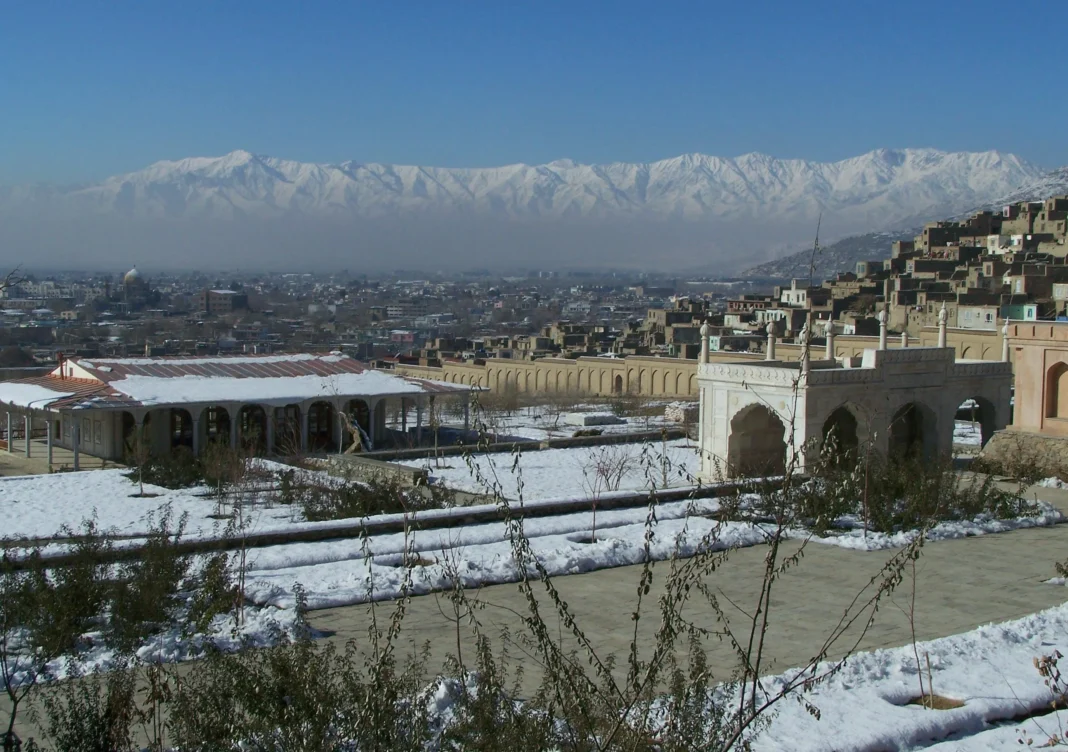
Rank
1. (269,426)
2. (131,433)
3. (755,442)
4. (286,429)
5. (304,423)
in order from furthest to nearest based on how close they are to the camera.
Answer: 1. (286,429)
2. (304,423)
3. (269,426)
4. (131,433)
5. (755,442)

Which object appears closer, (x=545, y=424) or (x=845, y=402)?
(x=845, y=402)

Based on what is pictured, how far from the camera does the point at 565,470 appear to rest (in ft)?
90.2

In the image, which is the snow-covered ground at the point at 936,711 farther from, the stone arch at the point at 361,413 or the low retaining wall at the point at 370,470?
the stone arch at the point at 361,413

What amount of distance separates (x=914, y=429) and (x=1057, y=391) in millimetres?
3000

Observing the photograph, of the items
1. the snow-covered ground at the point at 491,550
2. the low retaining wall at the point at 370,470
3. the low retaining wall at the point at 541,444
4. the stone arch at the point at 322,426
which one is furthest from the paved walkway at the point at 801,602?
the stone arch at the point at 322,426

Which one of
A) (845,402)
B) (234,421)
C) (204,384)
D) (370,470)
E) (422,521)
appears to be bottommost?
(370,470)

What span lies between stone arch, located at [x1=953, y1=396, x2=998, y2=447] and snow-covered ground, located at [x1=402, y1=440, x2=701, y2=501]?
20.7ft

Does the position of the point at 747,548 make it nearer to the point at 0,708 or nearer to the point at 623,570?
the point at 623,570

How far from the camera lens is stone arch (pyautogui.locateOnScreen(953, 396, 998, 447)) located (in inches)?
1062

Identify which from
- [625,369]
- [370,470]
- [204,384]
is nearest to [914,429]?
[370,470]

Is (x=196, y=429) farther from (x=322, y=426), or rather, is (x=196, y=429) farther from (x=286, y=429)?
(x=322, y=426)

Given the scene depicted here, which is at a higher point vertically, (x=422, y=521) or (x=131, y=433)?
(x=422, y=521)

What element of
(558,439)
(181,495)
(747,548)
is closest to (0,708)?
(747,548)

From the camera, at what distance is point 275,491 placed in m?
23.1
